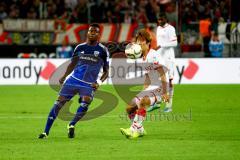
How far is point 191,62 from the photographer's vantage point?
97.6 ft

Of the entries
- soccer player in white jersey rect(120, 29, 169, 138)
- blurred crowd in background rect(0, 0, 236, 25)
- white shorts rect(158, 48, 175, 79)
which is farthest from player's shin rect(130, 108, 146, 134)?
blurred crowd in background rect(0, 0, 236, 25)

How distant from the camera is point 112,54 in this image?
3056 cm

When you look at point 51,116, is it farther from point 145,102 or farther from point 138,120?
point 145,102

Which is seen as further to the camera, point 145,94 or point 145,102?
point 145,94

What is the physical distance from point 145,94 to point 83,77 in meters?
1.28

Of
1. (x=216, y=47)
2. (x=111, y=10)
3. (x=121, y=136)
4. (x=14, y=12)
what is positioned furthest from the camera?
(x=111, y=10)

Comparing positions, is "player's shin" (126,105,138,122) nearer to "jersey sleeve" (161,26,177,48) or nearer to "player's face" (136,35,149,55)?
"player's face" (136,35,149,55)

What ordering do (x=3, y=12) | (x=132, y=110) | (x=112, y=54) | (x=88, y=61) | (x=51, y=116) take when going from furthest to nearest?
(x=3, y=12) < (x=112, y=54) < (x=132, y=110) < (x=88, y=61) < (x=51, y=116)

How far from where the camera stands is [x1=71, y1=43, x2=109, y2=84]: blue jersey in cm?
1458

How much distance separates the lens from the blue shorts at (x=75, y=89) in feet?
47.6

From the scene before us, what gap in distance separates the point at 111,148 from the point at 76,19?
68.2ft

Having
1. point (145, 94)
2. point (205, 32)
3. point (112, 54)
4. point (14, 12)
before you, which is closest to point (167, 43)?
point (145, 94)

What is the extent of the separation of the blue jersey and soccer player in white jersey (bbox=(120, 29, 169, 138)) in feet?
2.68

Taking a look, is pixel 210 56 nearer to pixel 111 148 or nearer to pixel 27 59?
pixel 27 59
